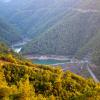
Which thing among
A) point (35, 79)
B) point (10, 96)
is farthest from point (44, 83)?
point (10, 96)

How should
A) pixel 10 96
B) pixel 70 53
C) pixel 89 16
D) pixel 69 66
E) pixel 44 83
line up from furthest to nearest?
pixel 89 16 → pixel 70 53 → pixel 69 66 → pixel 44 83 → pixel 10 96

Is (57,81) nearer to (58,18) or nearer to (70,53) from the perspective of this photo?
(70,53)

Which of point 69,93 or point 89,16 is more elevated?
point 89,16

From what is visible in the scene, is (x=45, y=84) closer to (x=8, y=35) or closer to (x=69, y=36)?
(x=69, y=36)

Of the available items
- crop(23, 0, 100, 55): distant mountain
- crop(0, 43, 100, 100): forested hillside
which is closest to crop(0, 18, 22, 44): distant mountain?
crop(23, 0, 100, 55): distant mountain

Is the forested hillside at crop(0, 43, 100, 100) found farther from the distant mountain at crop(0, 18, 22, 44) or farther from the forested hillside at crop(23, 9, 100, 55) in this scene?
the distant mountain at crop(0, 18, 22, 44)

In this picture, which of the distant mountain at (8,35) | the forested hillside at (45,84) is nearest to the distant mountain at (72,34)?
the distant mountain at (8,35)

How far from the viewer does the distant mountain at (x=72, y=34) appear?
490ft

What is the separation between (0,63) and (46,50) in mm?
104899

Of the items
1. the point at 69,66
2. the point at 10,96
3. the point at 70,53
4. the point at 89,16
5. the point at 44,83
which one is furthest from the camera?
the point at 89,16

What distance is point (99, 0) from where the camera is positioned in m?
162

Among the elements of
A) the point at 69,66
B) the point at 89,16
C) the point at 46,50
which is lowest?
the point at 69,66

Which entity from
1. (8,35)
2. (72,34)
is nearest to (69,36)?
(72,34)

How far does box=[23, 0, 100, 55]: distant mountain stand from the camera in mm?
149375
